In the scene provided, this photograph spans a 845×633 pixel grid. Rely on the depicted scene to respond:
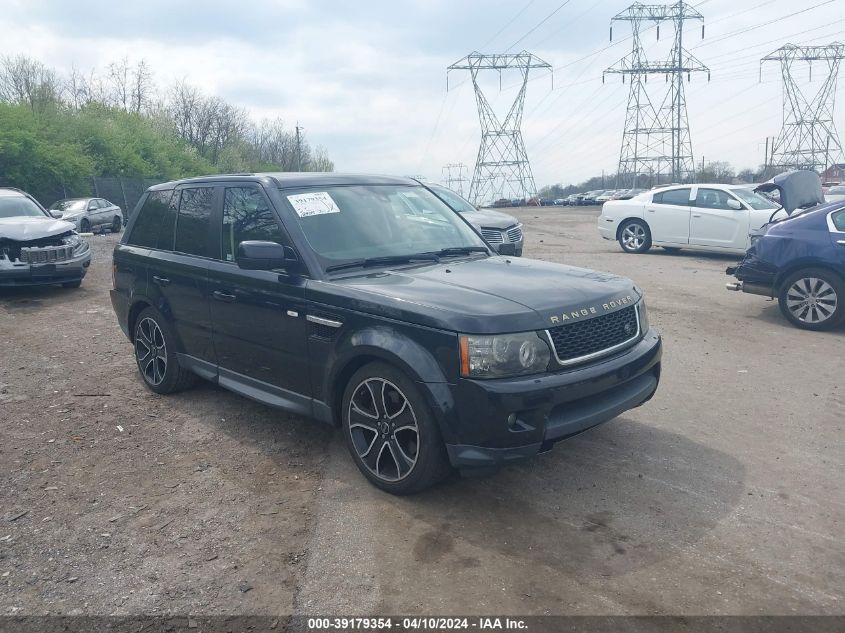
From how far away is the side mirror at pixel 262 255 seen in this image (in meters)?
4.20

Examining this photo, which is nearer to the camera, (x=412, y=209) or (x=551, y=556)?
(x=551, y=556)

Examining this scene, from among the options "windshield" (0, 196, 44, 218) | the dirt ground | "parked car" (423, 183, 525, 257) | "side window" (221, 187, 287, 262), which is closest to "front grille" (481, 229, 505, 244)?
"parked car" (423, 183, 525, 257)

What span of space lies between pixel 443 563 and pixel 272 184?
110 inches

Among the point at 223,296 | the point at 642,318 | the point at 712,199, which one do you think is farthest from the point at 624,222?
the point at 223,296

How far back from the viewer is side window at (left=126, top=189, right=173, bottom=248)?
586cm

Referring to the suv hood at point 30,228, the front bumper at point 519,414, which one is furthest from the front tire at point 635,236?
the front bumper at point 519,414

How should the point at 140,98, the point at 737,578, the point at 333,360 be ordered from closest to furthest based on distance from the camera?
1. the point at 737,578
2. the point at 333,360
3. the point at 140,98

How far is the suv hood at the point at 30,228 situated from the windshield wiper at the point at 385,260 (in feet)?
27.9

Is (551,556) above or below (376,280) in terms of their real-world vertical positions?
below

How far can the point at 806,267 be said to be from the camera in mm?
8008

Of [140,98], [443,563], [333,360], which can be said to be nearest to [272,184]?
[333,360]

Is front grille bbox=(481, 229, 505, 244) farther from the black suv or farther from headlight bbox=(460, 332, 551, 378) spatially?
headlight bbox=(460, 332, 551, 378)

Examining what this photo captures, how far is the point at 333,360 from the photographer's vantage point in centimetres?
409

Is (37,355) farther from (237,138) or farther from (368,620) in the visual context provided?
(237,138)
